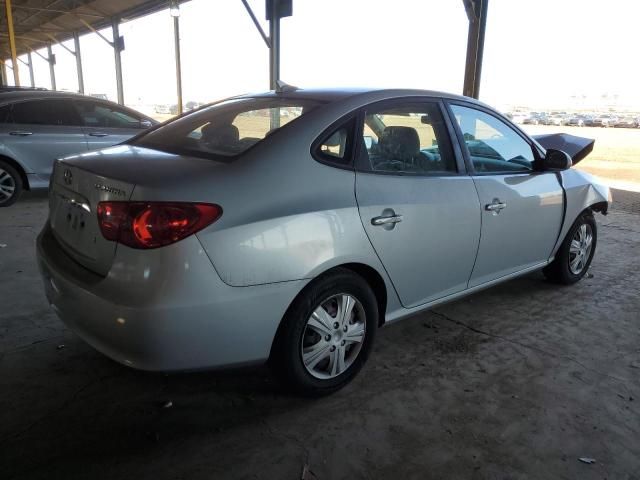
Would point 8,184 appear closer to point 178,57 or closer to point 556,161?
point 556,161

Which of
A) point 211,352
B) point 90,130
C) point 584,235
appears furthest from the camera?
point 90,130

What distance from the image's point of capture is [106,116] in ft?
23.7

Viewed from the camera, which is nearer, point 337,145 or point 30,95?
point 337,145

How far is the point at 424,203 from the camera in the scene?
2.70 m

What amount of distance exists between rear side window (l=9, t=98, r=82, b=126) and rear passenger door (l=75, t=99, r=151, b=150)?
123 millimetres

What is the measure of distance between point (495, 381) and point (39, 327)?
9.05 ft

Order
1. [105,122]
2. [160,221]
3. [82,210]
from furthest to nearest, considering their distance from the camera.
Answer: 1. [105,122]
2. [82,210]
3. [160,221]

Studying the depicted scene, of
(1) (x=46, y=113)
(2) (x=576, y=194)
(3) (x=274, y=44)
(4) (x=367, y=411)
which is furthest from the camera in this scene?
(3) (x=274, y=44)

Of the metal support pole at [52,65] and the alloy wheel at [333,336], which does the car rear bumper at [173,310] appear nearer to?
the alloy wheel at [333,336]

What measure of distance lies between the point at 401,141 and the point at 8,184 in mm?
5817

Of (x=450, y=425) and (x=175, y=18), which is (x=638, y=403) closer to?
(x=450, y=425)

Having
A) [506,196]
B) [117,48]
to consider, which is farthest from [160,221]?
[117,48]

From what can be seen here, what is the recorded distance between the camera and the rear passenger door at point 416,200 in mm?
2525

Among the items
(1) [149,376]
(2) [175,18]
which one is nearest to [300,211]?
(1) [149,376]
